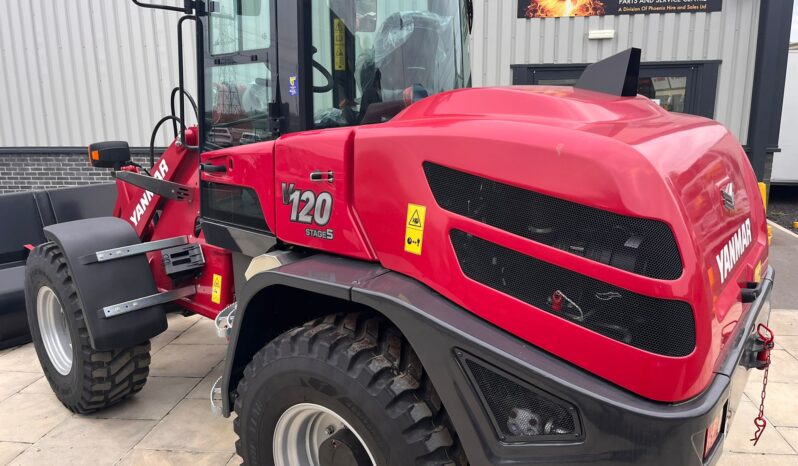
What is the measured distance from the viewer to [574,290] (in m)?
1.57

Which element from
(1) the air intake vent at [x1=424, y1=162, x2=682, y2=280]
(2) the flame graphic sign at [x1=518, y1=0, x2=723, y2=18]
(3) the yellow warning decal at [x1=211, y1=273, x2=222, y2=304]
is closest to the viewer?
(1) the air intake vent at [x1=424, y1=162, x2=682, y2=280]

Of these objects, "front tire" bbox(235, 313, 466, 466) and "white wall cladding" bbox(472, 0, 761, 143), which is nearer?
"front tire" bbox(235, 313, 466, 466)

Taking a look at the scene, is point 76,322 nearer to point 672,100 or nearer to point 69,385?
point 69,385

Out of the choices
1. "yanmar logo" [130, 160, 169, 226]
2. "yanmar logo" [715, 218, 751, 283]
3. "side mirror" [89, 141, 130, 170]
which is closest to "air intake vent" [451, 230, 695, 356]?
"yanmar logo" [715, 218, 751, 283]

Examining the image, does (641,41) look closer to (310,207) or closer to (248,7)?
(248,7)

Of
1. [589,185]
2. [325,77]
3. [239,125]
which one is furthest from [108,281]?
[589,185]

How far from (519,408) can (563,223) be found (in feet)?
1.74

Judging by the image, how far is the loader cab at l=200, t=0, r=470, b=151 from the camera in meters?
2.30

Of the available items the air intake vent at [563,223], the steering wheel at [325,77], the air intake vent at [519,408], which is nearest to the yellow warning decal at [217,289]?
the steering wheel at [325,77]

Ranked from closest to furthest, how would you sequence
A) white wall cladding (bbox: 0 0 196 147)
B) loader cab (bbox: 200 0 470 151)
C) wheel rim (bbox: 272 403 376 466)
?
wheel rim (bbox: 272 403 376 466) < loader cab (bbox: 200 0 470 151) < white wall cladding (bbox: 0 0 196 147)

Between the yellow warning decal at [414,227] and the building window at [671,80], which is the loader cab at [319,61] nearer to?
the yellow warning decal at [414,227]

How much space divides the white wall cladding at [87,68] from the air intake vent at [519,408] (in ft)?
25.7

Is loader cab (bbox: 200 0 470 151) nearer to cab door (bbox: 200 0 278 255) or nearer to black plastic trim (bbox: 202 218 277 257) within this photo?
cab door (bbox: 200 0 278 255)

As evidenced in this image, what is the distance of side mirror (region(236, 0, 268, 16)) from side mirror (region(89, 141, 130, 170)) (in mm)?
1452
